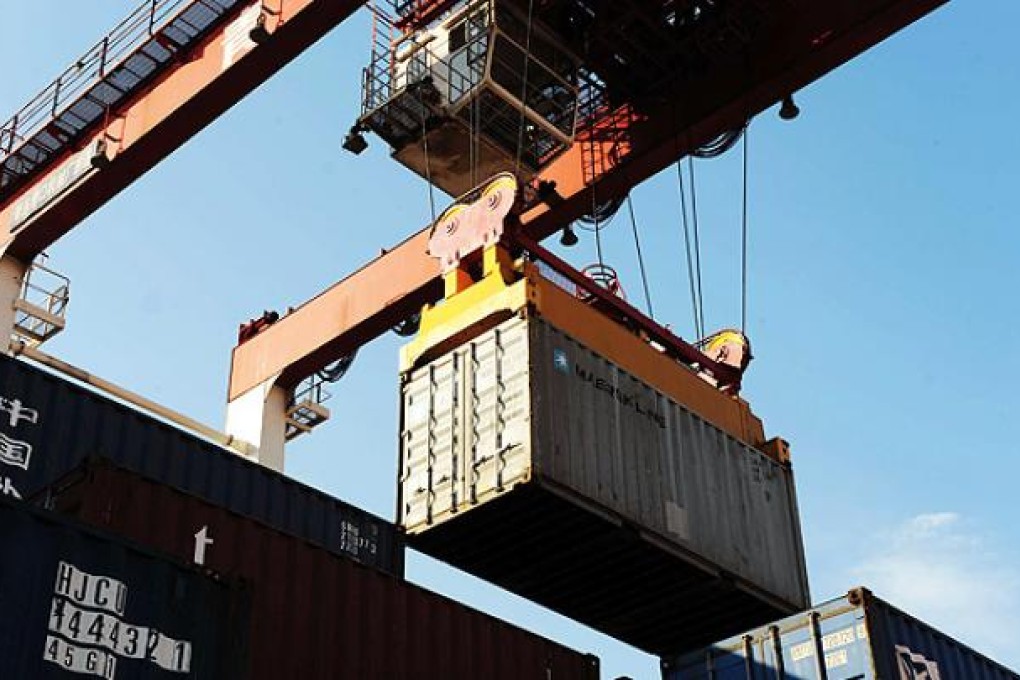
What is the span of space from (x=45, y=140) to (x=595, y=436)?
12.5 m

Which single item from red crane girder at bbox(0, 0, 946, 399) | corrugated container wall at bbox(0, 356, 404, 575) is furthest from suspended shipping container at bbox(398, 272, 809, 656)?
red crane girder at bbox(0, 0, 946, 399)

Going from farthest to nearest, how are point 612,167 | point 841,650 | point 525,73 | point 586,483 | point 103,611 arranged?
point 612,167, point 525,73, point 586,483, point 841,650, point 103,611

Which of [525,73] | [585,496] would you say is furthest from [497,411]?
[525,73]

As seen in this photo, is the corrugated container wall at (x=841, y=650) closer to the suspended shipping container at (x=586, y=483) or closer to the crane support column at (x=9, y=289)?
the suspended shipping container at (x=586, y=483)

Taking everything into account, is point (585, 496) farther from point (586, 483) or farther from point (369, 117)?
point (369, 117)

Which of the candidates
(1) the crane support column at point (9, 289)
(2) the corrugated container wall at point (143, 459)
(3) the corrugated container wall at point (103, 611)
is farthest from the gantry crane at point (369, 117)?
(3) the corrugated container wall at point (103, 611)

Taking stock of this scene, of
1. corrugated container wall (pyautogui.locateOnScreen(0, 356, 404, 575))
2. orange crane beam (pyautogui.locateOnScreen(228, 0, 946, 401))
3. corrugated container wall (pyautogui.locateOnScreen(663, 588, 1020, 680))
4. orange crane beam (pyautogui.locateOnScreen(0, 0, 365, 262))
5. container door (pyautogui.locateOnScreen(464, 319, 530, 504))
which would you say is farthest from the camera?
orange crane beam (pyautogui.locateOnScreen(0, 0, 365, 262))

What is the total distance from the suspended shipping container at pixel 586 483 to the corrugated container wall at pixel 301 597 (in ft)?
5.25

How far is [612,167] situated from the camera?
2175 centimetres

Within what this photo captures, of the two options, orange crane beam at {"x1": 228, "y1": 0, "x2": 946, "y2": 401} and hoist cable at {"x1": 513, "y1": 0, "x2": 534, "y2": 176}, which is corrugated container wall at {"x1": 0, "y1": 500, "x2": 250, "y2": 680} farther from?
orange crane beam at {"x1": 228, "y1": 0, "x2": 946, "y2": 401}

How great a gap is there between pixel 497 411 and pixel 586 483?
127 cm

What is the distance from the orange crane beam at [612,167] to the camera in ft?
64.8

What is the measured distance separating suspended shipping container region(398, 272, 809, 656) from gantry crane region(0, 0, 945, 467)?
5.08ft

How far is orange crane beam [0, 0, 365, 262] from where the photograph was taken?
21.2 metres
